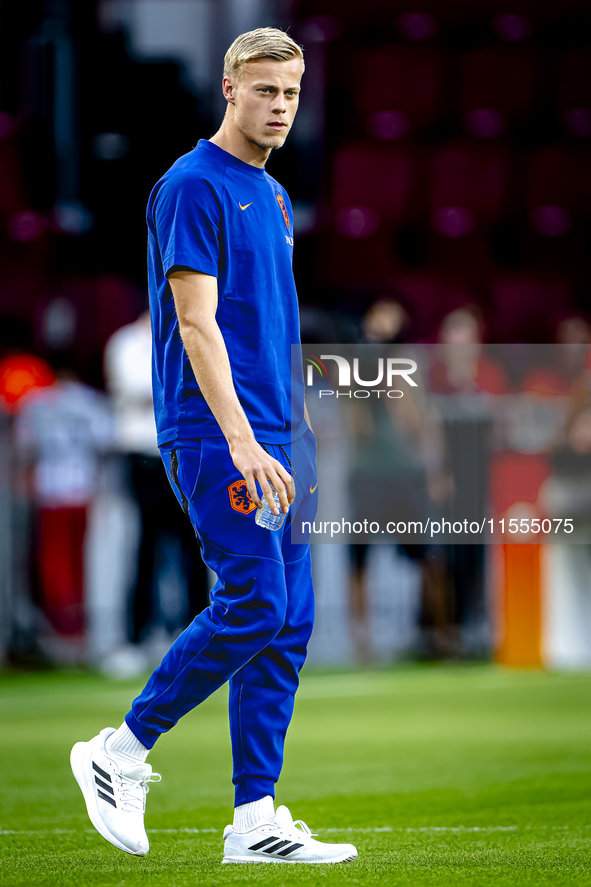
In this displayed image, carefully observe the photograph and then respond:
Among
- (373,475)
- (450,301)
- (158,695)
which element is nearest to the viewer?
(158,695)

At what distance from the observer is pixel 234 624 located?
97.3 inches

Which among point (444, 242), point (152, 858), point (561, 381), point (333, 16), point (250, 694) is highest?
point (333, 16)

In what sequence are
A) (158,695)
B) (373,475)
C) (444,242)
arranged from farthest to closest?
1. (444,242)
2. (373,475)
3. (158,695)

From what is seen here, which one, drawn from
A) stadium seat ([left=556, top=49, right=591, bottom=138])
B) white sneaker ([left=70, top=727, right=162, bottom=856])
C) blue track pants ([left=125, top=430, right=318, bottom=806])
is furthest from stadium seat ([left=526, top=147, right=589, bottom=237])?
white sneaker ([left=70, top=727, right=162, bottom=856])

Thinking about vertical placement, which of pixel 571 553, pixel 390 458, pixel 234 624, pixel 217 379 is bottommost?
pixel 571 553

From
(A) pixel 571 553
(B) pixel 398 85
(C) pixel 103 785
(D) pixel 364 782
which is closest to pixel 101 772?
(C) pixel 103 785

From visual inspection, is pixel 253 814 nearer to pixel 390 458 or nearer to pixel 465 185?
pixel 390 458

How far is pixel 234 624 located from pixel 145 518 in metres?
3.58

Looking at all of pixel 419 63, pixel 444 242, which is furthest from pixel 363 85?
pixel 444 242

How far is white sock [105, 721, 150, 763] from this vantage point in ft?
8.31

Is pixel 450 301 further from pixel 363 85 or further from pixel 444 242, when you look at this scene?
pixel 363 85

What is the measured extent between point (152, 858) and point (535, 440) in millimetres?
3968

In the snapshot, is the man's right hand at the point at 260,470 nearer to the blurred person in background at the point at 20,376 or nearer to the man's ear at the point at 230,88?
the man's ear at the point at 230,88

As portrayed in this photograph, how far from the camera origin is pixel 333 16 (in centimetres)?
1022
